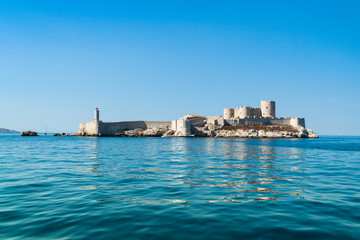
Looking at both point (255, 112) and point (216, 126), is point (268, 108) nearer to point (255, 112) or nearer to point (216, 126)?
point (255, 112)

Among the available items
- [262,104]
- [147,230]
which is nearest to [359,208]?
[147,230]

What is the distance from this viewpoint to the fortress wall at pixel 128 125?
90231mm

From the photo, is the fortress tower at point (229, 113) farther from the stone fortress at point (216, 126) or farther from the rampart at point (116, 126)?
the rampart at point (116, 126)

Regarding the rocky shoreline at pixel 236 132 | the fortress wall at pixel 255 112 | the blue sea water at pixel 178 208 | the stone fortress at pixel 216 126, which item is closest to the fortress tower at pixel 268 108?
the stone fortress at pixel 216 126

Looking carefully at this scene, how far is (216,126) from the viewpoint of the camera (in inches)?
3482

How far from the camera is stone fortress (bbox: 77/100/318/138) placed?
274 feet

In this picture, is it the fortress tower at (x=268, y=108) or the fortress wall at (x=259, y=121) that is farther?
the fortress tower at (x=268, y=108)

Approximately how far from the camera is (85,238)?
5066mm

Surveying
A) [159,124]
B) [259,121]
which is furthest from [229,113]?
[159,124]

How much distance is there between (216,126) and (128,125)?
29941mm

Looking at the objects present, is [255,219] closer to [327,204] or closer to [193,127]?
[327,204]

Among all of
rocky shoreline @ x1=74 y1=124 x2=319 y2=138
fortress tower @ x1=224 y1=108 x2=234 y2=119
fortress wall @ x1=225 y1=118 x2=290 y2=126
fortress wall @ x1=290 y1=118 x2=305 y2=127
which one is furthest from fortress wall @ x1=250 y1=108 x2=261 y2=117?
fortress wall @ x1=290 y1=118 x2=305 y2=127

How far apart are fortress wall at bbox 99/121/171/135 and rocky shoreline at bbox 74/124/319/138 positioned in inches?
55.3

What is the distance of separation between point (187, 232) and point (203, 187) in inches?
169
